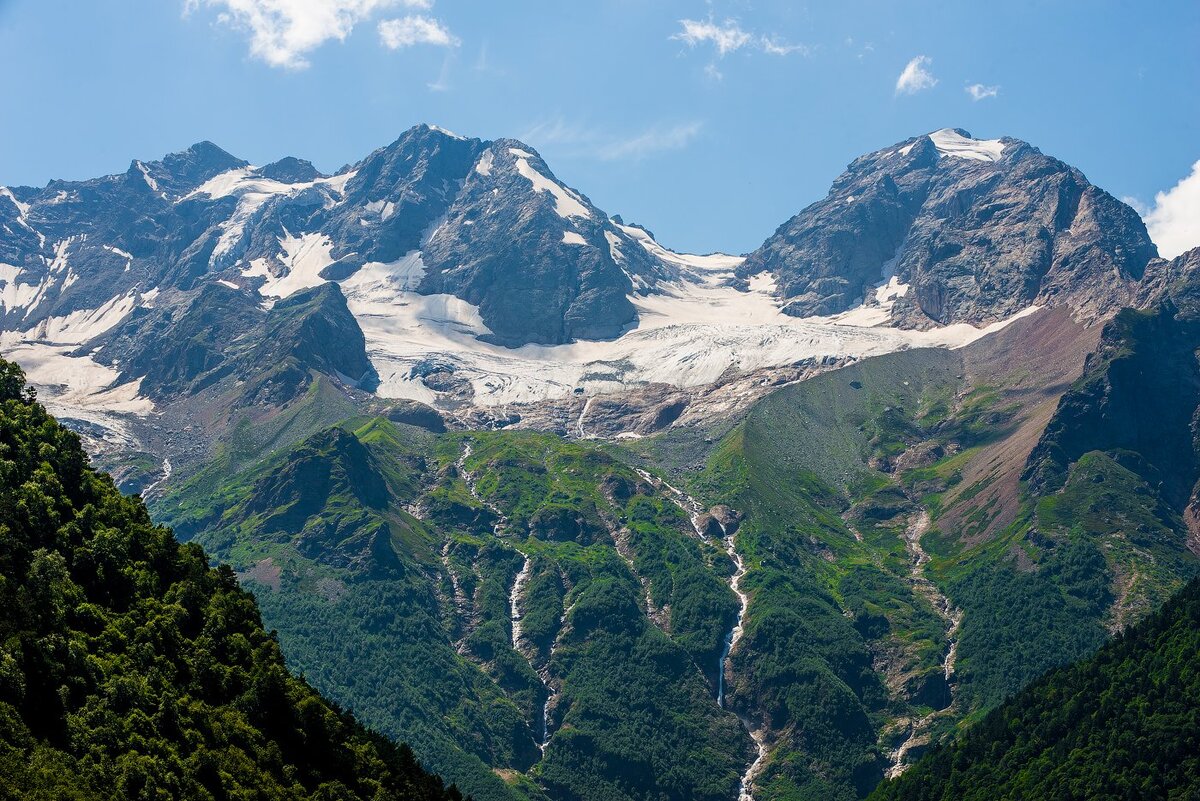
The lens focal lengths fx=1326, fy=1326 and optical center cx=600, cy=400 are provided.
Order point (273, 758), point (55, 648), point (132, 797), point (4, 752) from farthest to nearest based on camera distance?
point (273, 758)
point (55, 648)
point (132, 797)
point (4, 752)

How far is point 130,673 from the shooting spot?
13275cm

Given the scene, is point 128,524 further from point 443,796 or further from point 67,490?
point 443,796

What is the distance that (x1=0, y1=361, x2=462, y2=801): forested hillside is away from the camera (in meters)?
119

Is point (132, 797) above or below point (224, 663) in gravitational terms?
below

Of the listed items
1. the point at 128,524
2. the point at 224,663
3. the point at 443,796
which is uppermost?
the point at 128,524

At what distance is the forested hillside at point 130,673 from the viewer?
119438mm

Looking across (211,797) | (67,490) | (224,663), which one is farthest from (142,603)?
(211,797)

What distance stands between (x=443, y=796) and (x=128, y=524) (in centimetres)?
5104

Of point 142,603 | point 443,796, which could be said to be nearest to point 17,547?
point 142,603

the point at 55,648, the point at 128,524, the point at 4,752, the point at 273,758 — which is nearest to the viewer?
the point at 4,752

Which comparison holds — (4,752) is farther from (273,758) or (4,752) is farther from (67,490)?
(67,490)

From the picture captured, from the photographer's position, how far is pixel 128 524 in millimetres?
162375

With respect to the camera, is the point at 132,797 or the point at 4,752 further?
the point at 132,797

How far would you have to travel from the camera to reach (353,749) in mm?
154500
